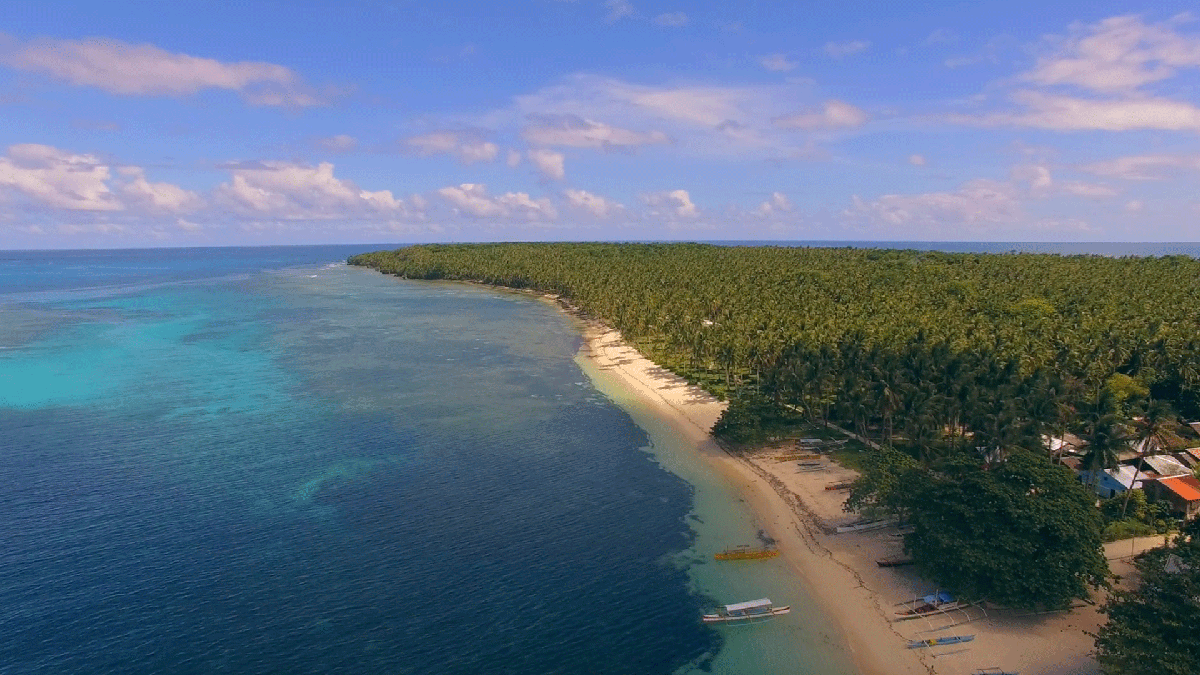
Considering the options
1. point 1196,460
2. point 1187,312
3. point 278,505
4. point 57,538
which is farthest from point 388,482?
point 1187,312

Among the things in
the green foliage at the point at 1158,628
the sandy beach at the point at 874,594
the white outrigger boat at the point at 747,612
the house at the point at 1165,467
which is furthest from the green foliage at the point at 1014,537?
the house at the point at 1165,467

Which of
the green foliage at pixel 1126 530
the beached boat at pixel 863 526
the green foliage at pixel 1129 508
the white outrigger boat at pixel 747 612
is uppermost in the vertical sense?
the green foliage at pixel 1129 508

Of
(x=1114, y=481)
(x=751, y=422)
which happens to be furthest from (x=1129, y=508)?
(x=751, y=422)

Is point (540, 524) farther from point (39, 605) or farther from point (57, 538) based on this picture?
point (57, 538)

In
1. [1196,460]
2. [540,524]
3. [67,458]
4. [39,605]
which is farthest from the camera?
[67,458]

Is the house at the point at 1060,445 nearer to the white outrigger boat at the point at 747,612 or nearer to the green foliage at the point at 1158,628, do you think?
the green foliage at the point at 1158,628

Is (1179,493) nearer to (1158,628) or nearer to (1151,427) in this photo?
(1151,427)

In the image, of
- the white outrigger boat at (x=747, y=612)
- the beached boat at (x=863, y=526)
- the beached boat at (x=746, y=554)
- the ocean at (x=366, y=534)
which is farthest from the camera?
the beached boat at (x=863, y=526)
